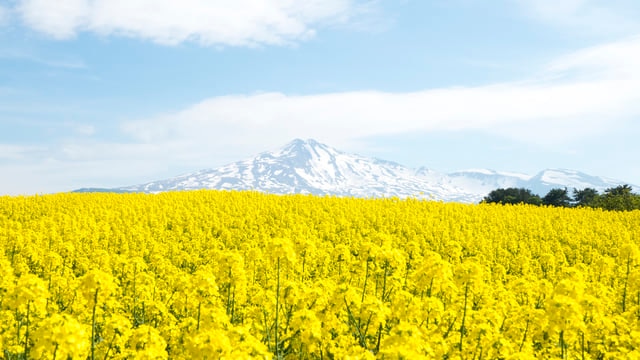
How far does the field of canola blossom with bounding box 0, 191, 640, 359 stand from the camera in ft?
21.6

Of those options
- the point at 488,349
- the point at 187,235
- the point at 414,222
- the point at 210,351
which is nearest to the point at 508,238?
the point at 414,222

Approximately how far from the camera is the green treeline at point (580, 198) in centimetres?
3659

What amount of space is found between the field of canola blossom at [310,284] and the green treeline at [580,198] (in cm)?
1062

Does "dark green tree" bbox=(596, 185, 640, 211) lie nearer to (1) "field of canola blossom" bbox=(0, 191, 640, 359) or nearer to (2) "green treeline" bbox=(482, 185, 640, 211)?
(2) "green treeline" bbox=(482, 185, 640, 211)

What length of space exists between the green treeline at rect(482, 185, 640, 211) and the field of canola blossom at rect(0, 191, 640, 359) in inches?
418

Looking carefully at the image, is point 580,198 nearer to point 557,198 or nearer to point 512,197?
point 557,198

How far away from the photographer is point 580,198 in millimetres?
52312

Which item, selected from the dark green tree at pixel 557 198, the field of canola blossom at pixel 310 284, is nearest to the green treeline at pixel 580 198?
the dark green tree at pixel 557 198

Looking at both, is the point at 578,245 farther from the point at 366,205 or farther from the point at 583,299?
the point at 583,299

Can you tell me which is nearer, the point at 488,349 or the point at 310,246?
the point at 488,349

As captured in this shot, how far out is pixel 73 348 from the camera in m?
4.99

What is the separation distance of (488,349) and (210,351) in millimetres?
3956

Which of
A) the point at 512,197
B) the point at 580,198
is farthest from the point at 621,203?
the point at 580,198

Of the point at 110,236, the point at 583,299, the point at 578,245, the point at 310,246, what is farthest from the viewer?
the point at 578,245
